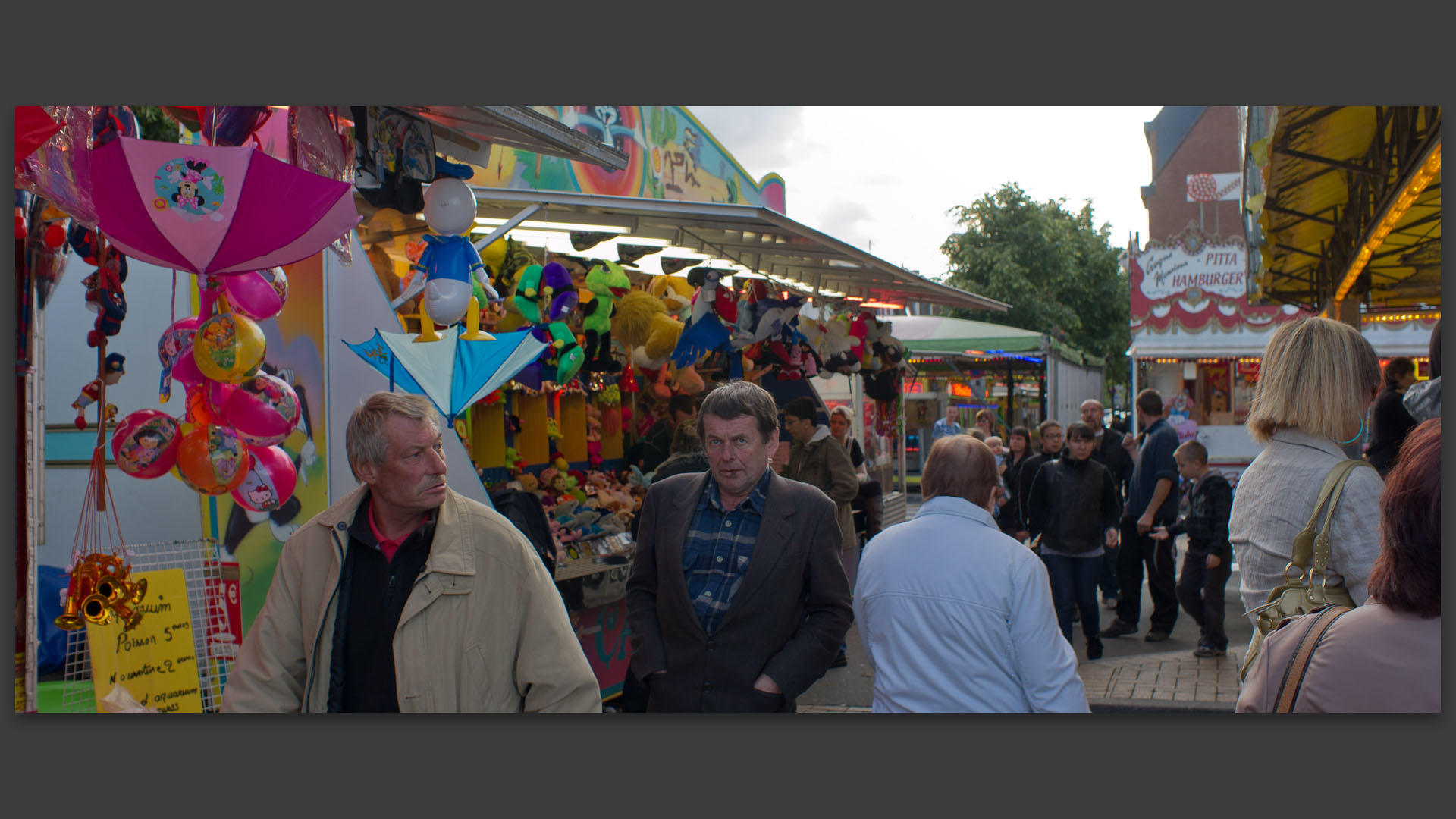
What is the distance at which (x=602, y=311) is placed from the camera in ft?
20.2

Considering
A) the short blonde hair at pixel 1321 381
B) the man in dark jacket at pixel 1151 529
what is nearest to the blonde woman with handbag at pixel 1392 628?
the short blonde hair at pixel 1321 381

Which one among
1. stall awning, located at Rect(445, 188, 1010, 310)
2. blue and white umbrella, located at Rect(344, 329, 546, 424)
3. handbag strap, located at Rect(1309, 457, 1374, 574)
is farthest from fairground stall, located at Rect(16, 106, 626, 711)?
handbag strap, located at Rect(1309, 457, 1374, 574)

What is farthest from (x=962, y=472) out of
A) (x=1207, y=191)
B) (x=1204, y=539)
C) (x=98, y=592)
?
(x=1207, y=191)

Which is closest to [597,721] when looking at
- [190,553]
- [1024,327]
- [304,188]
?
[304,188]

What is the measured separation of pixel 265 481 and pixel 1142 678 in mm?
4904

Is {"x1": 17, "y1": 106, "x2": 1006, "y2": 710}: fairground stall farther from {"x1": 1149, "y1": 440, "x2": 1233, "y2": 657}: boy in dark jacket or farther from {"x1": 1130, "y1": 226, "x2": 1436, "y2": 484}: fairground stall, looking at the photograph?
{"x1": 1130, "y1": 226, "x2": 1436, "y2": 484}: fairground stall

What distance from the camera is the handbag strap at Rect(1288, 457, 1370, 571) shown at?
8.16ft

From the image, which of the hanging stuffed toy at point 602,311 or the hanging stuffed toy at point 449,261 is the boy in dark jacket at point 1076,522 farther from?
the hanging stuffed toy at point 449,261

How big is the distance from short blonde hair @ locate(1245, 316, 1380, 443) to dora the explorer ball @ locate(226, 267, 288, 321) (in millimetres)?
3467

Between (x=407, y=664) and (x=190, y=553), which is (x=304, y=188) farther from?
(x=190, y=553)

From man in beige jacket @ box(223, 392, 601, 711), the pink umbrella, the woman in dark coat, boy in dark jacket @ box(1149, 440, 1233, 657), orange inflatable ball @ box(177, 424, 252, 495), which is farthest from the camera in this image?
the woman in dark coat

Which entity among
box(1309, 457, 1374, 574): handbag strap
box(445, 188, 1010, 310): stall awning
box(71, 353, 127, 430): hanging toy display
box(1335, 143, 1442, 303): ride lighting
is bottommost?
box(1309, 457, 1374, 574): handbag strap

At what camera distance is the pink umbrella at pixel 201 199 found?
3172 mm

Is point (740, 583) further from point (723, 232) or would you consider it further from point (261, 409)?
point (723, 232)
